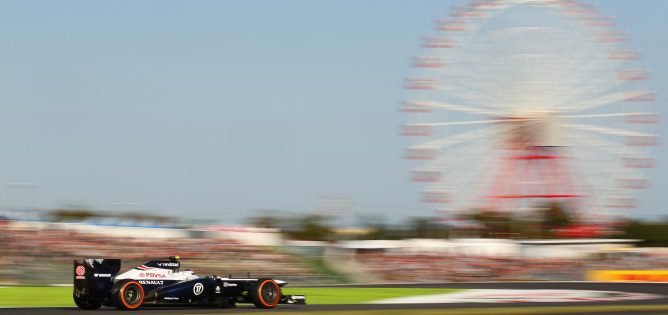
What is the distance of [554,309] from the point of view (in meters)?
21.2

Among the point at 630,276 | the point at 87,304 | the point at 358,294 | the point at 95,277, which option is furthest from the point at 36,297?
the point at 630,276

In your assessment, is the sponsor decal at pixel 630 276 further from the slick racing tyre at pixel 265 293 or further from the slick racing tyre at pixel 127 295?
the slick racing tyre at pixel 127 295

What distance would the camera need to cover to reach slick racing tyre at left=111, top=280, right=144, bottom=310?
19.3 metres

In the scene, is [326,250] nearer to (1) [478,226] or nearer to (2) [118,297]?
(1) [478,226]

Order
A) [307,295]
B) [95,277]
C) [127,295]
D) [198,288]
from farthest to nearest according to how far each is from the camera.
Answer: [307,295] → [198,288] → [95,277] → [127,295]

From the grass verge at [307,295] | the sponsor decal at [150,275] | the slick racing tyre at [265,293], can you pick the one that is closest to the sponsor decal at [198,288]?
the sponsor decal at [150,275]

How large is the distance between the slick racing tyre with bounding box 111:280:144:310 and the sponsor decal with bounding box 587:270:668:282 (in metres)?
24.9

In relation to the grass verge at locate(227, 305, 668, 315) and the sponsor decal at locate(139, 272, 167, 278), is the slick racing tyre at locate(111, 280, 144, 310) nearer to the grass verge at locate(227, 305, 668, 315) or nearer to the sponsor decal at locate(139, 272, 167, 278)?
the sponsor decal at locate(139, 272, 167, 278)

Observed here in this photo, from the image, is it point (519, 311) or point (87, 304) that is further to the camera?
point (519, 311)

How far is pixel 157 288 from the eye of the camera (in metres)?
19.8

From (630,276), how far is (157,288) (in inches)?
973

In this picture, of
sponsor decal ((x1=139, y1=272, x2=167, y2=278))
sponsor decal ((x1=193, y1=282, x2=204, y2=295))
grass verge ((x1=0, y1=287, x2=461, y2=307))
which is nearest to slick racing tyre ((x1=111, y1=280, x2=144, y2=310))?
sponsor decal ((x1=139, y1=272, x2=167, y2=278))

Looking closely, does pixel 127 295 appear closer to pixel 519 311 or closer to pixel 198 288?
pixel 198 288

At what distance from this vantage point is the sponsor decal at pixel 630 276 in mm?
Answer: 39812
